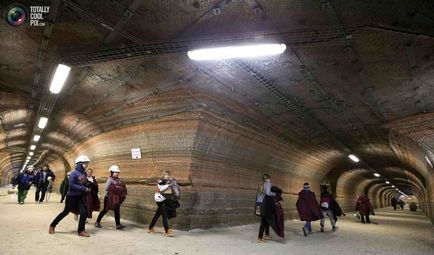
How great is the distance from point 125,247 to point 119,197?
9.78ft

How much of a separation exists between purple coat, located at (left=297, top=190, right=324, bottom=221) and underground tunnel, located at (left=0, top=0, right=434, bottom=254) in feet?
5.15

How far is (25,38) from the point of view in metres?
5.46

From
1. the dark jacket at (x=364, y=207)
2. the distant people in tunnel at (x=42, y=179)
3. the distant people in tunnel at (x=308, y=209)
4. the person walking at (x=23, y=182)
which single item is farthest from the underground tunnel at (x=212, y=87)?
the dark jacket at (x=364, y=207)

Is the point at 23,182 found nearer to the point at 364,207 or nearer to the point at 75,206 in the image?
the point at 75,206

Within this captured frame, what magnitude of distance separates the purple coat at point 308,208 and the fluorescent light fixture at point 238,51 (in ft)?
21.6

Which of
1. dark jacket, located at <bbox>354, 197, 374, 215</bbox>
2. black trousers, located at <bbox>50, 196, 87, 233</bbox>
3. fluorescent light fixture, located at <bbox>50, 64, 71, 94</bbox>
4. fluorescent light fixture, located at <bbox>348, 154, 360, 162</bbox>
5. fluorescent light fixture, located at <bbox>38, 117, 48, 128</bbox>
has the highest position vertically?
fluorescent light fixture, located at <bbox>348, 154, 360, 162</bbox>

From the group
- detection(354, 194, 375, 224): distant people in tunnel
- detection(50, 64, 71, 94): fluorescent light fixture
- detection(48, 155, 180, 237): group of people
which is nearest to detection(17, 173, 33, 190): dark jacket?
detection(48, 155, 180, 237): group of people

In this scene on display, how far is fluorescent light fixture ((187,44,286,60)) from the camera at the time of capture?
5.63 m

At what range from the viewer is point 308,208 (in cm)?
1052

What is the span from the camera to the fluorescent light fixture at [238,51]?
222 inches

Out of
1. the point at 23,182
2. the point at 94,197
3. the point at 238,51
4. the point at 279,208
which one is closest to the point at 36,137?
the point at 23,182

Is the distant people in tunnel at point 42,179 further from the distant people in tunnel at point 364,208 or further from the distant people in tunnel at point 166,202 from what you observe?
the distant people in tunnel at point 364,208

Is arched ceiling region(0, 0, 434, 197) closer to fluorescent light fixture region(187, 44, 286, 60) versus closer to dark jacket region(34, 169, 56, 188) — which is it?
fluorescent light fixture region(187, 44, 286, 60)

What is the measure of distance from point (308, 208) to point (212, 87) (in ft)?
19.2
